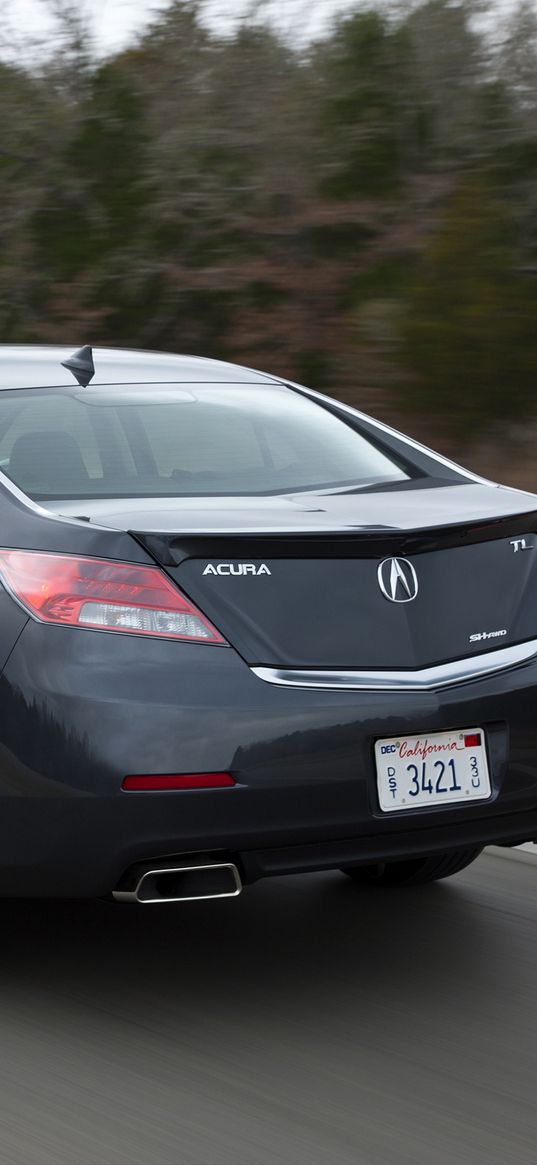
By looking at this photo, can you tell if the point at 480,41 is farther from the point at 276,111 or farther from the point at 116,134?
the point at 116,134

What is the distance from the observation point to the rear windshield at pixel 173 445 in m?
3.85

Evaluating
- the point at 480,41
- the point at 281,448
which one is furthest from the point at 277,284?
the point at 281,448

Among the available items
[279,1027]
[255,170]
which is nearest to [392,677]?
[279,1027]

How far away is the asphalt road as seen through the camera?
2939 mm

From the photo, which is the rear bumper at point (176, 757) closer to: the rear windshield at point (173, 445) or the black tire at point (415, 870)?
the rear windshield at point (173, 445)

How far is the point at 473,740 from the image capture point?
3.48 m

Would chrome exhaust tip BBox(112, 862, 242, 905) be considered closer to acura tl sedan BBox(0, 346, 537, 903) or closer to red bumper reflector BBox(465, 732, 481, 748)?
acura tl sedan BBox(0, 346, 537, 903)

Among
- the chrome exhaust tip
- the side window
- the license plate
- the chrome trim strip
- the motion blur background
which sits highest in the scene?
the side window

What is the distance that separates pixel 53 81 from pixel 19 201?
1.19 m

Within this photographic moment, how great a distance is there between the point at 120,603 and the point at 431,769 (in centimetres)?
73

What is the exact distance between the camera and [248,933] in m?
4.15

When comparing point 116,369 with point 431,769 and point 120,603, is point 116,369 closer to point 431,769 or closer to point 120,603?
point 120,603

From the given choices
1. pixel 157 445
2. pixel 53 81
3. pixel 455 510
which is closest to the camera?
pixel 455 510

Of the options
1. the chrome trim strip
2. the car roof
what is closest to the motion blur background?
the car roof
